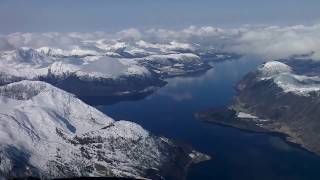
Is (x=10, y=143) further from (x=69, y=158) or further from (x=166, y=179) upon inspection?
(x=166, y=179)

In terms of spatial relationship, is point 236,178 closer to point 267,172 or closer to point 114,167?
point 267,172

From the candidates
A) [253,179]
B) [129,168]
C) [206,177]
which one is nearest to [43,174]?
[129,168]

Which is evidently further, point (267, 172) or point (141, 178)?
point (267, 172)

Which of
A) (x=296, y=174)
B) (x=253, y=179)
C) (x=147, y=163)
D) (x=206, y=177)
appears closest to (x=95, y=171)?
(x=147, y=163)

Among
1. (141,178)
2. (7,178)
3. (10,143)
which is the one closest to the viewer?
(7,178)

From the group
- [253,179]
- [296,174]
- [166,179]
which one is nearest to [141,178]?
[166,179]

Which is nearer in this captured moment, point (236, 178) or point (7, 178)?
point (7, 178)

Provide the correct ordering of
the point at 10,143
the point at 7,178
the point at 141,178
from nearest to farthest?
the point at 7,178 → the point at 141,178 → the point at 10,143
